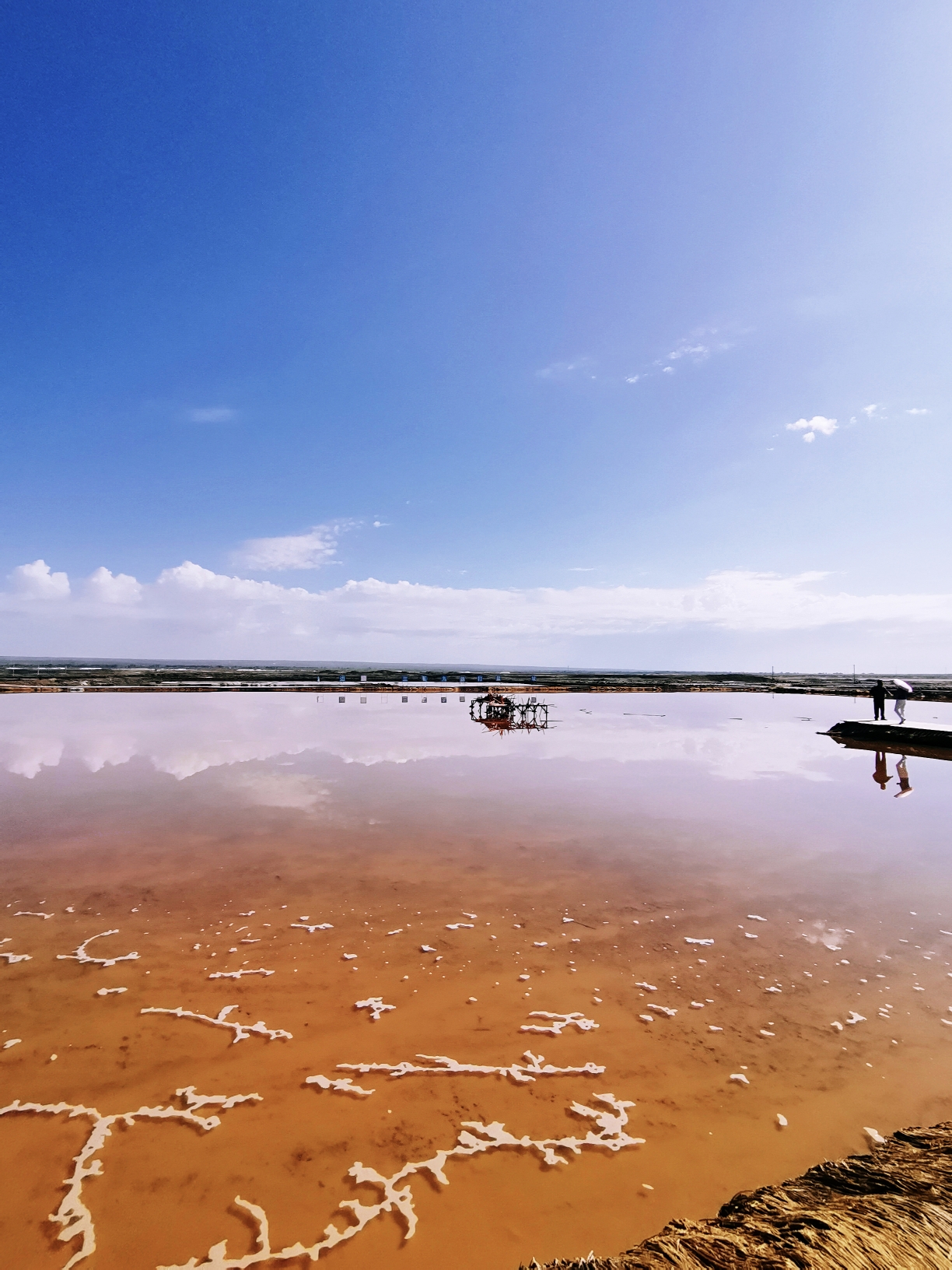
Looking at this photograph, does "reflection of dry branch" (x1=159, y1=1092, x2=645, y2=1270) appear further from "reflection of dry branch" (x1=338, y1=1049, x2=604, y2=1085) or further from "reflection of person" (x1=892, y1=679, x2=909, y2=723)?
"reflection of person" (x1=892, y1=679, x2=909, y2=723)

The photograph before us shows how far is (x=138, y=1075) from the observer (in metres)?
5.34

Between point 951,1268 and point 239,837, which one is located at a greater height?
point 951,1268

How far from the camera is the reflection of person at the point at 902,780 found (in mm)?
17859

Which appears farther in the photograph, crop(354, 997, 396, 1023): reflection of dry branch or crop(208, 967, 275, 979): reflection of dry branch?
crop(208, 967, 275, 979): reflection of dry branch

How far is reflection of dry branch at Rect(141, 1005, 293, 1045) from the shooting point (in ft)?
19.4

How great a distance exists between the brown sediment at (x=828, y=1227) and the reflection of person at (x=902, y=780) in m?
17.5

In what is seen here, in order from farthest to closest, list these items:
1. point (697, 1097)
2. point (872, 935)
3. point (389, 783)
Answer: point (389, 783)
point (872, 935)
point (697, 1097)

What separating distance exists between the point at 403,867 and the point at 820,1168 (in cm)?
782

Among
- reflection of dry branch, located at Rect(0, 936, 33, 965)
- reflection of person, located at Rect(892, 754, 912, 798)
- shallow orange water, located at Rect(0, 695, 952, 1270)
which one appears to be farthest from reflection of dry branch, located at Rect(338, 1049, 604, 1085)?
reflection of person, located at Rect(892, 754, 912, 798)

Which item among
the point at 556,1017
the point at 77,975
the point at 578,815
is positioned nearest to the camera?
the point at 556,1017

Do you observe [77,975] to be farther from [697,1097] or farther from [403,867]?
[697,1097]

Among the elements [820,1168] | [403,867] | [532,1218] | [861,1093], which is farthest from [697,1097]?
[403,867]

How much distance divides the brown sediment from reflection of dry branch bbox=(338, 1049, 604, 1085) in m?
1.79

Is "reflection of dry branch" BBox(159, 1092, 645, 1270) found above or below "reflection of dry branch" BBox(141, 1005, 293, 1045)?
above
